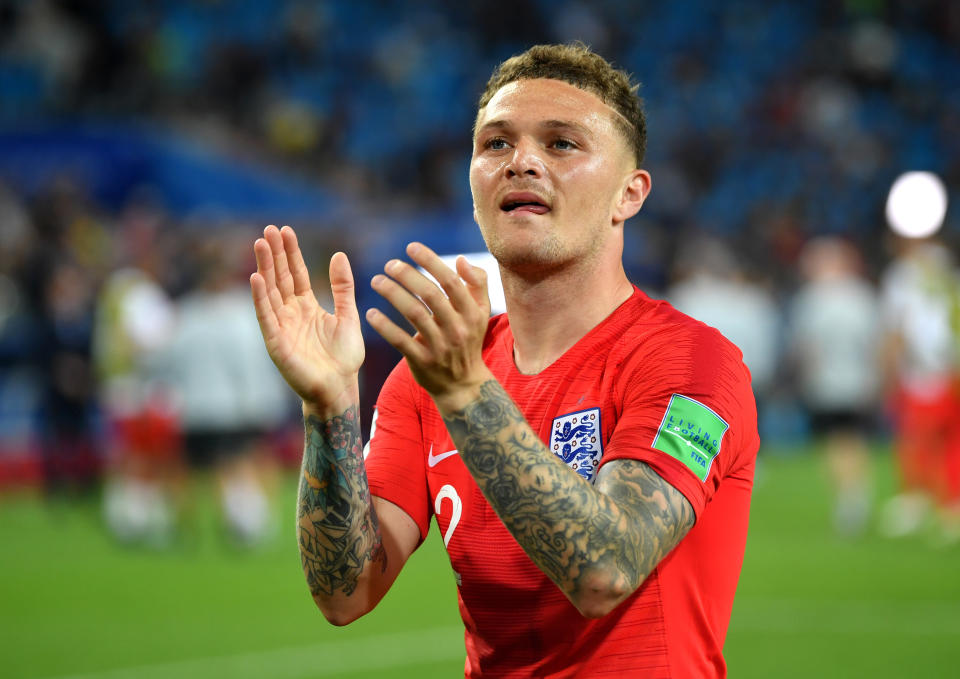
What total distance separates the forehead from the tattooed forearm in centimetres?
76

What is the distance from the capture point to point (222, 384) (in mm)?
11047

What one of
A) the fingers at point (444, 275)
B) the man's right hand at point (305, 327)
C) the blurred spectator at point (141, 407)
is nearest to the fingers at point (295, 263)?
the man's right hand at point (305, 327)

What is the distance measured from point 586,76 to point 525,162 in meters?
0.30

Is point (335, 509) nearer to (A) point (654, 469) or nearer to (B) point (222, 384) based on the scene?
(A) point (654, 469)

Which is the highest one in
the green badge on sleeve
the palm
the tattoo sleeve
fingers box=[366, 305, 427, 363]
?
the palm

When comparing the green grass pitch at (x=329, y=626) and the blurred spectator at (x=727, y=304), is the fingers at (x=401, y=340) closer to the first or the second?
the green grass pitch at (x=329, y=626)

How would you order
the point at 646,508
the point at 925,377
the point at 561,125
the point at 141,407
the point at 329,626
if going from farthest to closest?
the point at 141,407, the point at 925,377, the point at 329,626, the point at 561,125, the point at 646,508

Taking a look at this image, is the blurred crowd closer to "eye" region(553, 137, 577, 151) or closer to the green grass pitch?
the green grass pitch

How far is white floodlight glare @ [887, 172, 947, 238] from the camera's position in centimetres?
1670

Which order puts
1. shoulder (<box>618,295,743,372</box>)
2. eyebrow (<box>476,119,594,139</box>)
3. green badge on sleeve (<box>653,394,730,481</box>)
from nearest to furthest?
green badge on sleeve (<box>653,394,730,481</box>), shoulder (<box>618,295,743,372</box>), eyebrow (<box>476,119,594,139</box>)

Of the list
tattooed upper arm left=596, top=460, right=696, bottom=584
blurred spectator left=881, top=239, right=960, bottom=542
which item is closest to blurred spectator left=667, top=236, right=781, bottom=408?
blurred spectator left=881, top=239, right=960, bottom=542

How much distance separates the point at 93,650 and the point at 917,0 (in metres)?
21.7

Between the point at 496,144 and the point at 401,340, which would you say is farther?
the point at 496,144

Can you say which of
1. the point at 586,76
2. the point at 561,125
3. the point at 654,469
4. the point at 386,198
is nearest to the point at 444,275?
the point at 654,469
